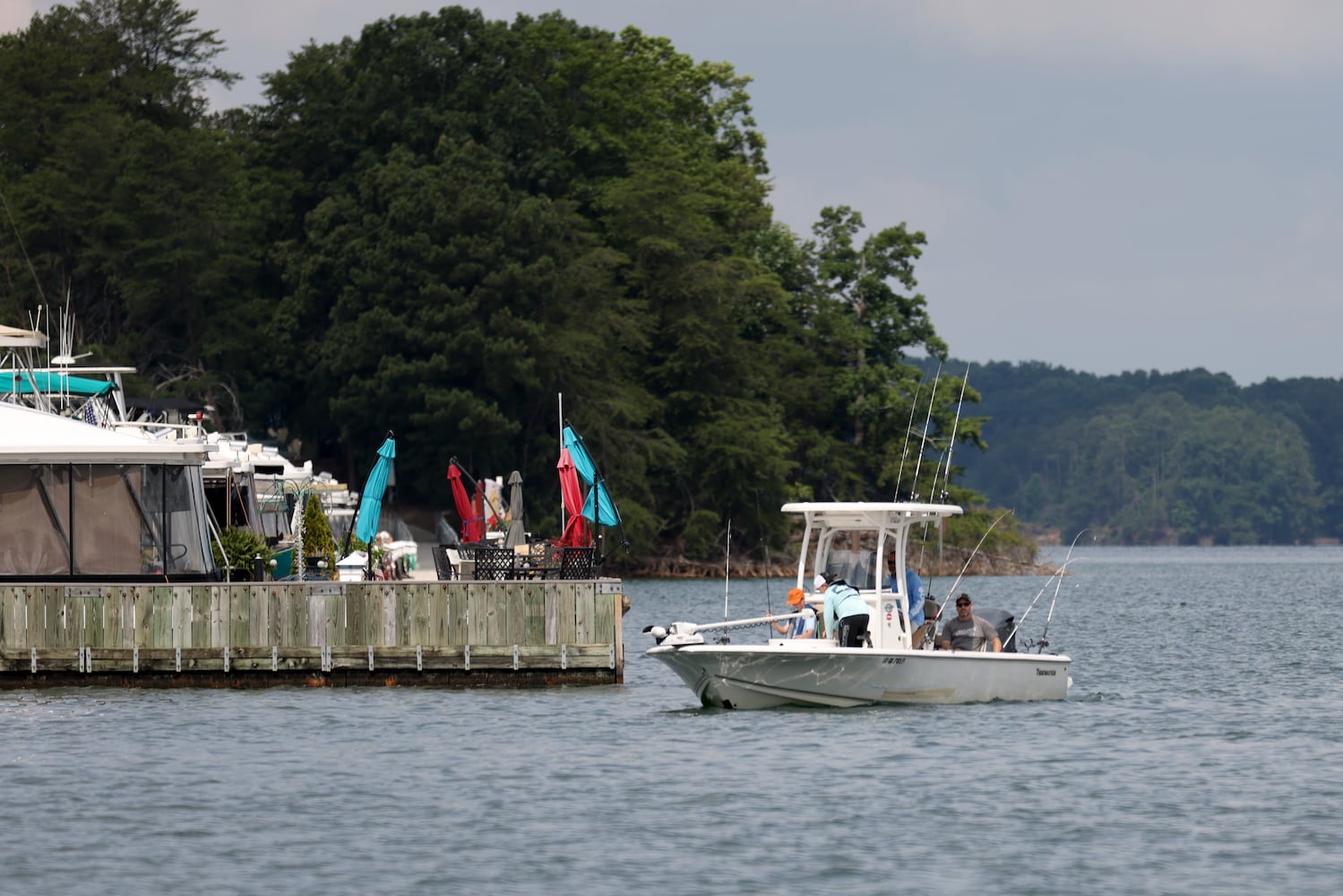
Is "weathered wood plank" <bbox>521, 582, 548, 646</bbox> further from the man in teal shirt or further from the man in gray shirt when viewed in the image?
the man in gray shirt

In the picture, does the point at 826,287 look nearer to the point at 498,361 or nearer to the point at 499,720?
the point at 498,361

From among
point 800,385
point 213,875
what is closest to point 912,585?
point 213,875

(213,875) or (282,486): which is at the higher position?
(282,486)

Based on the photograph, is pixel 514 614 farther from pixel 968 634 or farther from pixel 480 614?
pixel 968 634

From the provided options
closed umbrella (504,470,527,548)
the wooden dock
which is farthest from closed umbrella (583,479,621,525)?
the wooden dock

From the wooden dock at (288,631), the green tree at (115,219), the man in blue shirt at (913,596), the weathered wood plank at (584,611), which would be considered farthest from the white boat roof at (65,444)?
the green tree at (115,219)

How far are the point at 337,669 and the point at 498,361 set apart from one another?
47195 mm

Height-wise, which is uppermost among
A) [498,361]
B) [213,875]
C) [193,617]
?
[498,361]

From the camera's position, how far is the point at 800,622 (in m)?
28.2

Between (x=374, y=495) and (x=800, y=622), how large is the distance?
18338 mm

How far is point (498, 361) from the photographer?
77.3 m

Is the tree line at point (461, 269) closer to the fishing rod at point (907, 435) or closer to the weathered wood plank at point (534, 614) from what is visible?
the fishing rod at point (907, 435)

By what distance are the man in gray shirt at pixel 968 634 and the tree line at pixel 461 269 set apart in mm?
48233

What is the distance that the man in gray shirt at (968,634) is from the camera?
29000mm
